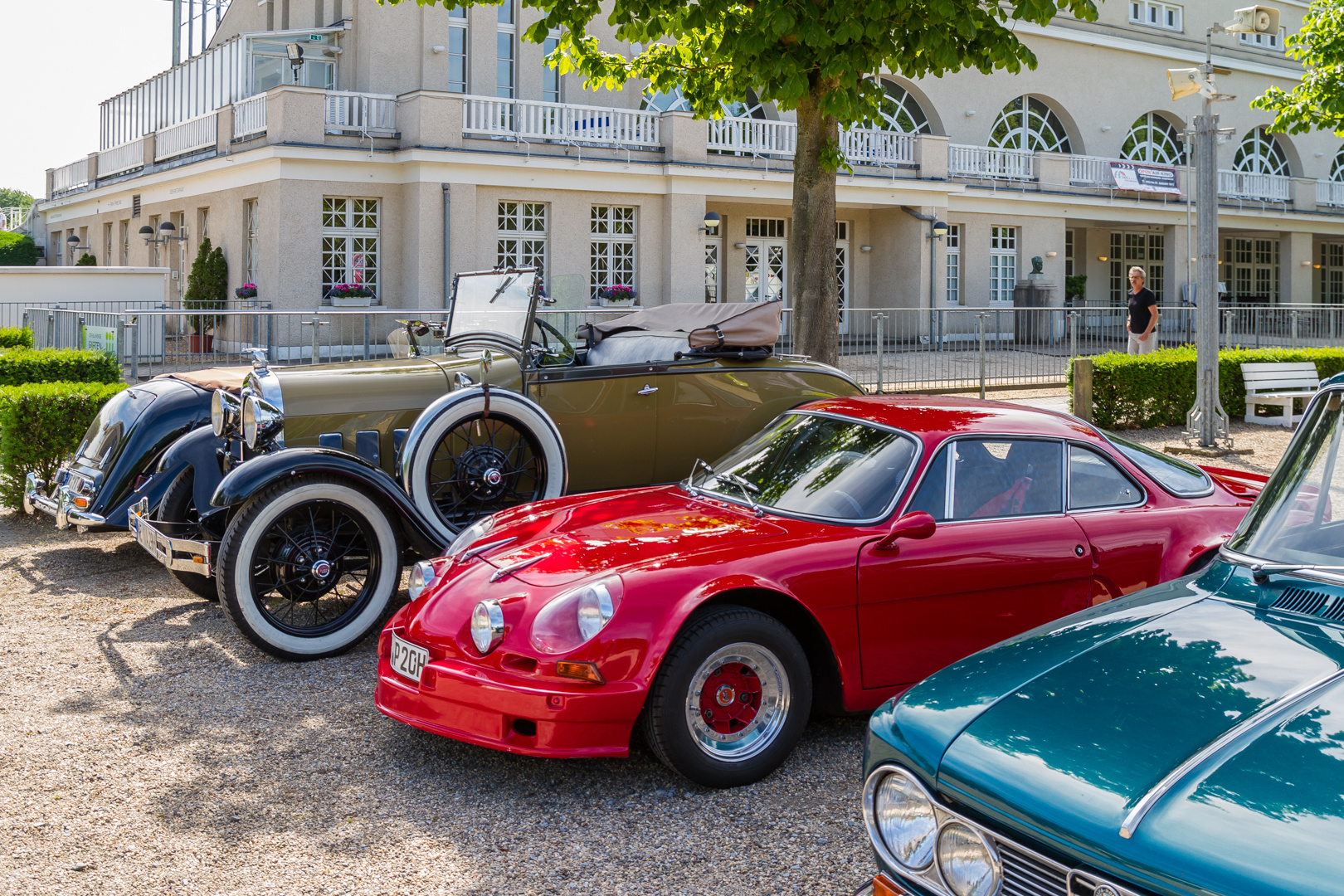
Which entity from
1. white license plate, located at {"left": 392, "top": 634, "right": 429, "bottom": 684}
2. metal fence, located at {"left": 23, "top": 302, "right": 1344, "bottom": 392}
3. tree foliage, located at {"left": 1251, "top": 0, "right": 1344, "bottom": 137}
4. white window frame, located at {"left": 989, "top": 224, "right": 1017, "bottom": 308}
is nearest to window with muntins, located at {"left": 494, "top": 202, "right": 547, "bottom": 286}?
metal fence, located at {"left": 23, "top": 302, "right": 1344, "bottom": 392}

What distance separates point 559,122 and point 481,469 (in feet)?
58.9

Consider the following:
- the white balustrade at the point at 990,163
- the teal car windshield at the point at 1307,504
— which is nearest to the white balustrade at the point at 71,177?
the white balustrade at the point at 990,163

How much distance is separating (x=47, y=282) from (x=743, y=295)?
1478 cm

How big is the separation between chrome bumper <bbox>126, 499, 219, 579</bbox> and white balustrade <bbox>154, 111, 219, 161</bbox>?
20.7 m

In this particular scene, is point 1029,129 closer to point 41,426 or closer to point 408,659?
point 41,426

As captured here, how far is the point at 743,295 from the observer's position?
27734mm

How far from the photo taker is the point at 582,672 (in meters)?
4.05

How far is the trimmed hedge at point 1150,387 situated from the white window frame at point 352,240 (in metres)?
13.9

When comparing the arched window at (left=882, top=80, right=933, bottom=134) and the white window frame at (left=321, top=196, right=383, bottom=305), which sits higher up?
the arched window at (left=882, top=80, right=933, bottom=134)

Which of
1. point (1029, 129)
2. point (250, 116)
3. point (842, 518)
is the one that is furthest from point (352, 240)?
point (1029, 129)

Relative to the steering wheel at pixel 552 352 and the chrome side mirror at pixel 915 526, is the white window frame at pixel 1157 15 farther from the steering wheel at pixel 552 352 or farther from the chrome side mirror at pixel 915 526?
the chrome side mirror at pixel 915 526

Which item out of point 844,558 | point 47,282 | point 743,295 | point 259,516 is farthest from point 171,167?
point 844,558

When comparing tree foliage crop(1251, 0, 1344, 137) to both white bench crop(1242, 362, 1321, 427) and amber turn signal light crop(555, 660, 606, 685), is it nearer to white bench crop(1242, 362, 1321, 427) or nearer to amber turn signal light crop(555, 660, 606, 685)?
white bench crop(1242, 362, 1321, 427)

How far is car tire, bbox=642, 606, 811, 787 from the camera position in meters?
4.13
